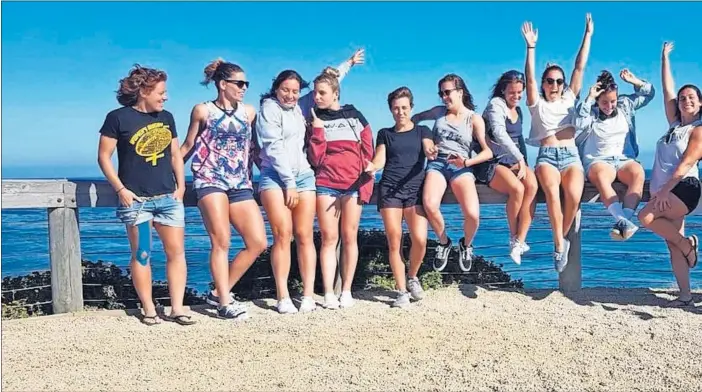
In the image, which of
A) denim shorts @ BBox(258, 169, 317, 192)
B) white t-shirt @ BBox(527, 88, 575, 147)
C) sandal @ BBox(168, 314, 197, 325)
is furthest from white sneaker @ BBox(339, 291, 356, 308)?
white t-shirt @ BBox(527, 88, 575, 147)

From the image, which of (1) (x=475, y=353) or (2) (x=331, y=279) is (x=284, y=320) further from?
(1) (x=475, y=353)

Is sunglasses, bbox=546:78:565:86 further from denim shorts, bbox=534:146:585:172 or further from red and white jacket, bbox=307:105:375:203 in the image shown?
red and white jacket, bbox=307:105:375:203

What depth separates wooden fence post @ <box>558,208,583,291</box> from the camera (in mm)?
5828

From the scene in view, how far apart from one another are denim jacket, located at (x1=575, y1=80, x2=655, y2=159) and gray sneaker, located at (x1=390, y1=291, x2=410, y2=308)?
1904 mm

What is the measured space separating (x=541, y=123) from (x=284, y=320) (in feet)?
8.50

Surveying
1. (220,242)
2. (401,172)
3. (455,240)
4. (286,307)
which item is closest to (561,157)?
(401,172)

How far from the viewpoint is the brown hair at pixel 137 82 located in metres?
4.81

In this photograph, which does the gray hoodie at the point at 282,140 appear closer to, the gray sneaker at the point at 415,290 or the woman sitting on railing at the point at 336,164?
the woman sitting on railing at the point at 336,164

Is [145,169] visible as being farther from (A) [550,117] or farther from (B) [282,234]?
(A) [550,117]

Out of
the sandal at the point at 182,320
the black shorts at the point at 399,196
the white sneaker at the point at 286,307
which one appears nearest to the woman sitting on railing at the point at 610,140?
the black shorts at the point at 399,196

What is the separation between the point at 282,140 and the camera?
5113mm

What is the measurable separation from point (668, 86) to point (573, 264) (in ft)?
5.42

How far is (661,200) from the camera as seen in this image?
17.3 ft

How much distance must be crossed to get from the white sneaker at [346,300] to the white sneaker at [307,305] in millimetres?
217
